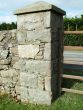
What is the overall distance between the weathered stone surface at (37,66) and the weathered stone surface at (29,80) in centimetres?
11

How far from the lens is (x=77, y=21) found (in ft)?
75.5

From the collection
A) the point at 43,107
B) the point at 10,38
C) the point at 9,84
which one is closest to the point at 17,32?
the point at 10,38

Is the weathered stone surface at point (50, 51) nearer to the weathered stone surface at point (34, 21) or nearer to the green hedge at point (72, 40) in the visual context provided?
the weathered stone surface at point (34, 21)

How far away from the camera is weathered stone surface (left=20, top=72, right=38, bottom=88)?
5.24 m

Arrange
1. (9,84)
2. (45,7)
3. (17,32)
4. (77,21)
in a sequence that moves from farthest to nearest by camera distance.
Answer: (77,21) < (9,84) < (17,32) < (45,7)

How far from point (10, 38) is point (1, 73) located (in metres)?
0.91

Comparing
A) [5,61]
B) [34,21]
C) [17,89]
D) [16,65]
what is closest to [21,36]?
[34,21]

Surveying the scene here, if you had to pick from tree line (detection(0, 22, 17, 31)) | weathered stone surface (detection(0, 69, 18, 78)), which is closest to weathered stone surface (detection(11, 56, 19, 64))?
weathered stone surface (detection(0, 69, 18, 78))

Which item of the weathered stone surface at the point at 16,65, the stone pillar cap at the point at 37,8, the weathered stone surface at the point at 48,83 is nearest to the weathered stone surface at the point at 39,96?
the weathered stone surface at the point at 48,83

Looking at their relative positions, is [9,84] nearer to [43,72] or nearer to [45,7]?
[43,72]

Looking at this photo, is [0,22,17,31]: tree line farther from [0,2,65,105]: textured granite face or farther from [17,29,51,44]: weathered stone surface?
[17,29,51,44]: weathered stone surface

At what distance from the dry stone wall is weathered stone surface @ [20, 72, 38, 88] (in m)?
0.26

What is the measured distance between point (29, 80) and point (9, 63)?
0.74m

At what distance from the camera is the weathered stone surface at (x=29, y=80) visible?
524cm
